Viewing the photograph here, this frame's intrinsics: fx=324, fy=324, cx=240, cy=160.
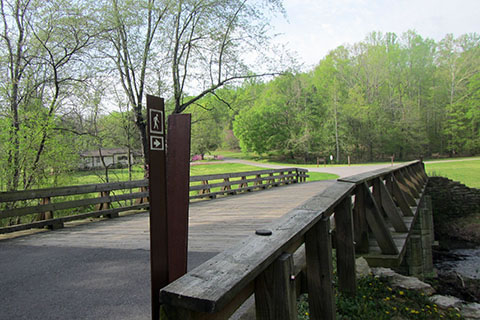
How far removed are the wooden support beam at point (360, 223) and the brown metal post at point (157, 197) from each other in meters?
3.24

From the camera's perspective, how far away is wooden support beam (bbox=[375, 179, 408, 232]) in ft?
16.6

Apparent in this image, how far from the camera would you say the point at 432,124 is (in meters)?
A: 53.9

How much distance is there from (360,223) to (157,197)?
3.51 m

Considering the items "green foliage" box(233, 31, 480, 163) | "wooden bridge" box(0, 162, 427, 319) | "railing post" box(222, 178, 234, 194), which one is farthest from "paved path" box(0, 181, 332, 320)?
"green foliage" box(233, 31, 480, 163)

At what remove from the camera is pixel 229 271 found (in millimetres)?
1308

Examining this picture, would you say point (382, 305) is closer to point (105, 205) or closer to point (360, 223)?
point (360, 223)

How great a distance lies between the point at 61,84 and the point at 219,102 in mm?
7504

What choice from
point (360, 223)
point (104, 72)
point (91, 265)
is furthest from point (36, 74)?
point (360, 223)

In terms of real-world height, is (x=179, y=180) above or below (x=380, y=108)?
below

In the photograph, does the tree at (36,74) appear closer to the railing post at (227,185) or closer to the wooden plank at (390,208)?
the railing post at (227,185)

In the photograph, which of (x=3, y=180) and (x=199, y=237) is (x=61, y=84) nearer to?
(x=3, y=180)

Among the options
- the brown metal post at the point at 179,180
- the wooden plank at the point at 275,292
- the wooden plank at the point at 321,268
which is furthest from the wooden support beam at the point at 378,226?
the brown metal post at the point at 179,180

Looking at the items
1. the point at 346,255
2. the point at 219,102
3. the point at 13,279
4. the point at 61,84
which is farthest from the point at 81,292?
the point at 219,102

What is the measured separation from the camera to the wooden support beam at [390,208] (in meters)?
5.07
